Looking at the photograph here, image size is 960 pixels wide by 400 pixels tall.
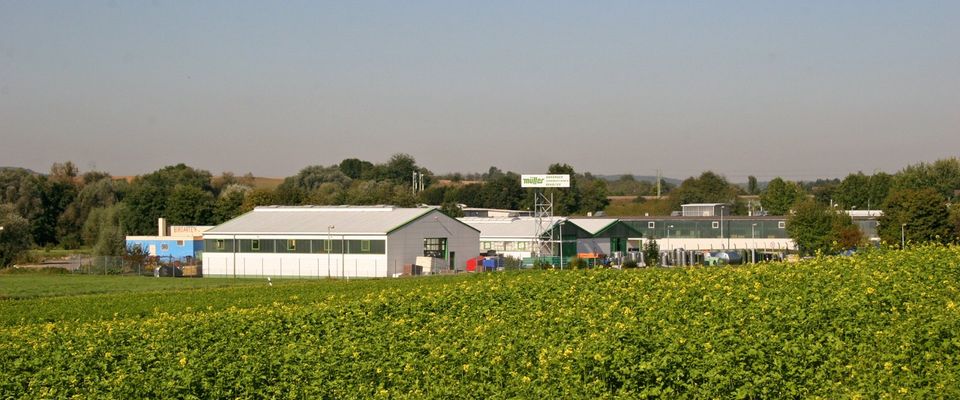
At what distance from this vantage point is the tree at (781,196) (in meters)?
144

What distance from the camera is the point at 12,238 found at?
8900 centimetres

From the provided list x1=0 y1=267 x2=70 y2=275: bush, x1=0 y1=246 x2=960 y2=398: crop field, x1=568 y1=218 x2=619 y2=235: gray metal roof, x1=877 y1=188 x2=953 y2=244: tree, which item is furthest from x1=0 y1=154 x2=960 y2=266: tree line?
x1=0 y1=246 x2=960 y2=398: crop field

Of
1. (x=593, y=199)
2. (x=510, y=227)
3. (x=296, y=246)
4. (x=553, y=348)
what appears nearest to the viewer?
(x=553, y=348)

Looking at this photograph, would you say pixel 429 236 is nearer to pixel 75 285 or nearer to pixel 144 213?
pixel 75 285

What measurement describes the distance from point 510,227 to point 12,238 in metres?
42.1

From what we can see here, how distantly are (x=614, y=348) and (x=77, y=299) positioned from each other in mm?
32682

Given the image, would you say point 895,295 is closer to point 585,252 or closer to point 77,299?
point 77,299

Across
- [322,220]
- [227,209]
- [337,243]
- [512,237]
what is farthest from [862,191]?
[337,243]

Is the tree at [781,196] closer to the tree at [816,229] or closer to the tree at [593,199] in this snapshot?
the tree at [593,199]

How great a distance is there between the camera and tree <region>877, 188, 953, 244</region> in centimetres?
8050

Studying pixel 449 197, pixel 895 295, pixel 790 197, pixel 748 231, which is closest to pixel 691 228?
pixel 748 231

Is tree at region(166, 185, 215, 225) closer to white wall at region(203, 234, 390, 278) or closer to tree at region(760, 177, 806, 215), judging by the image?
white wall at region(203, 234, 390, 278)

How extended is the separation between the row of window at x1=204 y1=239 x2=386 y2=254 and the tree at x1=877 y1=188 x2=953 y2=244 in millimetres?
39483

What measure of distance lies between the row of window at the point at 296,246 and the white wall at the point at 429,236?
126cm
